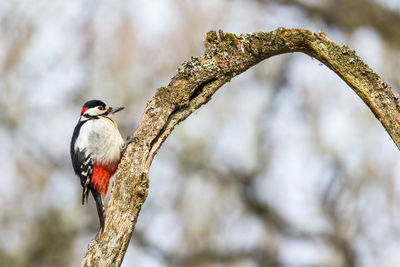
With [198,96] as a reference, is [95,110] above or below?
above

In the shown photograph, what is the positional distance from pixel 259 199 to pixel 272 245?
0.96 metres

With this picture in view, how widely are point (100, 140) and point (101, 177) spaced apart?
14.8 inches

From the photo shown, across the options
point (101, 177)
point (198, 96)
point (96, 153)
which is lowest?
point (198, 96)

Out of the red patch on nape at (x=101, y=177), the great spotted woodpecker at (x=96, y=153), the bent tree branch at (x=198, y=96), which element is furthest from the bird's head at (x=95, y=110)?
the bent tree branch at (x=198, y=96)

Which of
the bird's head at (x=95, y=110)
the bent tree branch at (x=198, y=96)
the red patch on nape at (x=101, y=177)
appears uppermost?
the bird's head at (x=95, y=110)

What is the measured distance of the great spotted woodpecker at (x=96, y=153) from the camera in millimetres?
5254

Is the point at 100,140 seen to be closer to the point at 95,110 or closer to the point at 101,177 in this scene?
the point at 101,177

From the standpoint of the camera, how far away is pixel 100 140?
5418 mm

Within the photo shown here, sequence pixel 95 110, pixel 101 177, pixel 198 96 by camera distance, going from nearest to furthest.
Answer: pixel 198 96 → pixel 101 177 → pixel 95 110

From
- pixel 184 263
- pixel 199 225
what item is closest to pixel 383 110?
pixel 199 225

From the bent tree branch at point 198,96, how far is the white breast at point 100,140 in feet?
4.59

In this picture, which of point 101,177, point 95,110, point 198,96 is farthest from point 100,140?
point 198,96

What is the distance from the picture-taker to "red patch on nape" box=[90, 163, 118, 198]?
536 centimetres

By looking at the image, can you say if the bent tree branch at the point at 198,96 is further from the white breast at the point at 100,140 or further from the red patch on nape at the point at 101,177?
the red patch on nape at the point at 101,177
